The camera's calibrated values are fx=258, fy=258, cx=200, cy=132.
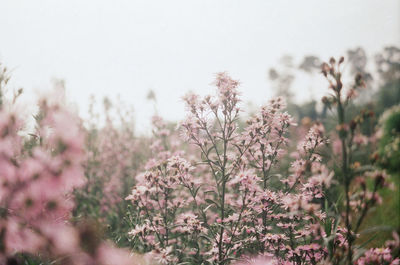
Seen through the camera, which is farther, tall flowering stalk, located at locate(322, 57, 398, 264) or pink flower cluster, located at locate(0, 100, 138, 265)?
tall flowering stalk, located at locate(322, 57, 398, 264)

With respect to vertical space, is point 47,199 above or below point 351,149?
below

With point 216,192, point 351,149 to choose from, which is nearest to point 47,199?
point 351,149

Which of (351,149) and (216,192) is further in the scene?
(216,192)

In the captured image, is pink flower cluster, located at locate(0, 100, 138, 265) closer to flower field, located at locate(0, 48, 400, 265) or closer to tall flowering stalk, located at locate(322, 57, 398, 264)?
flower field, located at locate(0, 48, 400, 265)

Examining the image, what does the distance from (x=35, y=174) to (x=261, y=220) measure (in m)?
2.00

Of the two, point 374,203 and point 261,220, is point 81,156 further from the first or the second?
point 261,220

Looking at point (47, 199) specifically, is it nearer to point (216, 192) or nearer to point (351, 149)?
point (351, 149)

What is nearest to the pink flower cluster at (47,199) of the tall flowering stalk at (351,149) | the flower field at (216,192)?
the flower field at (216,192)

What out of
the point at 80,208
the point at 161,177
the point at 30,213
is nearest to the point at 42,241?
the point at 30,213

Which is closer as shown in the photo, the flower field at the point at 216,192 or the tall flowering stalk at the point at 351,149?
the flower field at the point at 216,192

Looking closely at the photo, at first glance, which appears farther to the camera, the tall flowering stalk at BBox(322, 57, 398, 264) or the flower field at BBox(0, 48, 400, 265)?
the tall flowering stalk at BBox(322, 57, 398, 264)

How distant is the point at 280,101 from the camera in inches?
103

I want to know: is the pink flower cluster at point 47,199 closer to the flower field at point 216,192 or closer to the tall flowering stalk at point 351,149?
the flower field at point 216,192

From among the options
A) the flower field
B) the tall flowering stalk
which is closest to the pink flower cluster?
the flower field
